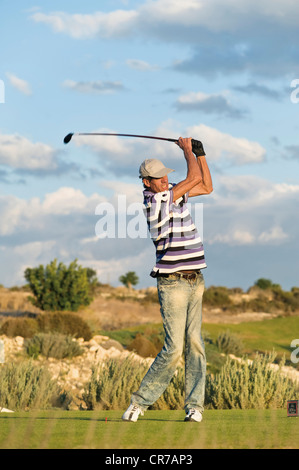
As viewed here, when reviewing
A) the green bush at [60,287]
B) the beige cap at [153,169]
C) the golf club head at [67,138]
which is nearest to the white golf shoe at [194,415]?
the beige cap at [153,169]

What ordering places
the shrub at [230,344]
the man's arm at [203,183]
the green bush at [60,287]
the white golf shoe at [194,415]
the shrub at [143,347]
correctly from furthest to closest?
1. the green bush at [60,287]
2. the shrub at [230,344]
3. the shrub at [143,347]
4. the man's arm at [203,183]
5. the white golf shoe at [194,415]

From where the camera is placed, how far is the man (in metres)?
7.02

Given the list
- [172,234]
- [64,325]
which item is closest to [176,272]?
[172,234]

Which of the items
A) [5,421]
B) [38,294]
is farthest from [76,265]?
[5,421]

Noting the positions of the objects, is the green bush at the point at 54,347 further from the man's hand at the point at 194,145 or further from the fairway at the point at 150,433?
the man's hand at the point at 194,145

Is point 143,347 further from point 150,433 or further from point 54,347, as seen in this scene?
point 150,433

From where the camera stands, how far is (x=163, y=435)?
6250 mm

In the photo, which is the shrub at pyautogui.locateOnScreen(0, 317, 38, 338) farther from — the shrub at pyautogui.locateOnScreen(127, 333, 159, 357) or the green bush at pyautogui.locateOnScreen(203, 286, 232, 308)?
the green bush at pyautogui.locateOnScreen(203, 286, 232, 308)

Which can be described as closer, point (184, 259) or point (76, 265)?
point (184, 259)

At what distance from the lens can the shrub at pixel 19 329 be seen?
2672 centimetres

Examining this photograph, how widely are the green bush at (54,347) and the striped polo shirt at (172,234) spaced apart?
1692 cm

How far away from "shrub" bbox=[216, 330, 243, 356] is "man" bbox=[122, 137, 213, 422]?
20278mm
